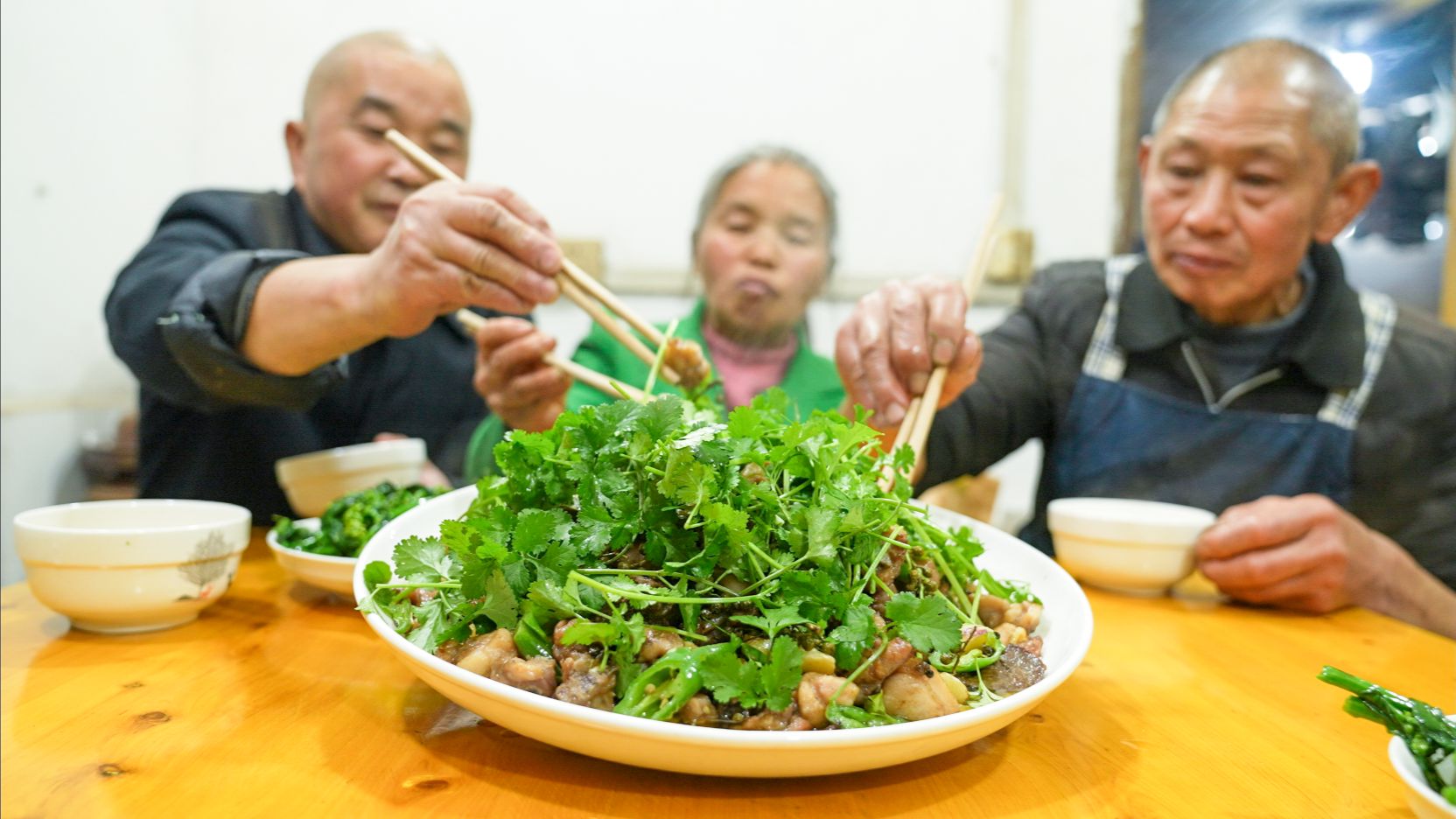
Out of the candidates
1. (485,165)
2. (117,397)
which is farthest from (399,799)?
(485,165)

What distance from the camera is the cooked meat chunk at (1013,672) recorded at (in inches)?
35.2

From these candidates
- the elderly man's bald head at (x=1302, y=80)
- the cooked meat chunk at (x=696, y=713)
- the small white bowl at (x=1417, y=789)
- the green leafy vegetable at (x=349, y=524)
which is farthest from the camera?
the elderly man's bald head at (x=1302, y=80)

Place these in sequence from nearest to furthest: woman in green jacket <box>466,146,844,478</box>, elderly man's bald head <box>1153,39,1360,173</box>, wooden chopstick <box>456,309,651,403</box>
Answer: wooden chopstick <box>456,309,651,403</box> → elderly man's bald head <box>1153,39,1360,173</box> → woman in green jacket <box>466,146,844,478</box>

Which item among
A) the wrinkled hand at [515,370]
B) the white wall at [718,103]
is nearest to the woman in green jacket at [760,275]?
the white wall at [718,103]

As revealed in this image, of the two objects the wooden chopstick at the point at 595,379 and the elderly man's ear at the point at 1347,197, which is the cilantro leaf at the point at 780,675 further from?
the elderly man's ear at the point at 1347,197

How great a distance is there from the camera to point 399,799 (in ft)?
2.46

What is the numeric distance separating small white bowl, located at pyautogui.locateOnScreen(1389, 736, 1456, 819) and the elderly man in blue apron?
1.46m

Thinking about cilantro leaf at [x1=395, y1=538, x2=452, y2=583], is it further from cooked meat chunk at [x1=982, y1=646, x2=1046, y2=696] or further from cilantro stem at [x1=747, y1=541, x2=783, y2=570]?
cooked meat chunk at [x1=982, y1=646, x2=1046, y2=696]

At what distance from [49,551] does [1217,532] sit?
1.75m

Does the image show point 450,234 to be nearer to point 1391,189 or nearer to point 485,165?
point 485,165

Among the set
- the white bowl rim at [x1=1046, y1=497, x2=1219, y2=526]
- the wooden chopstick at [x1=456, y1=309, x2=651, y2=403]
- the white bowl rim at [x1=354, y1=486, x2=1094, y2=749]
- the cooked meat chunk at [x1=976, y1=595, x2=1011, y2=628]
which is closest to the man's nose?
the white bowl rim at [x1=1046, y1=497, x2=1219, y2=526]

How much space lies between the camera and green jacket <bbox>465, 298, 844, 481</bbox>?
2.47 m

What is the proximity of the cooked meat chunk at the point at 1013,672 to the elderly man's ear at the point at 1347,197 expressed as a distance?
206 cm

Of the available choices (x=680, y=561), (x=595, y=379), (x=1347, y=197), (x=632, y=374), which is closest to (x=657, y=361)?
(x=595, y=379)
